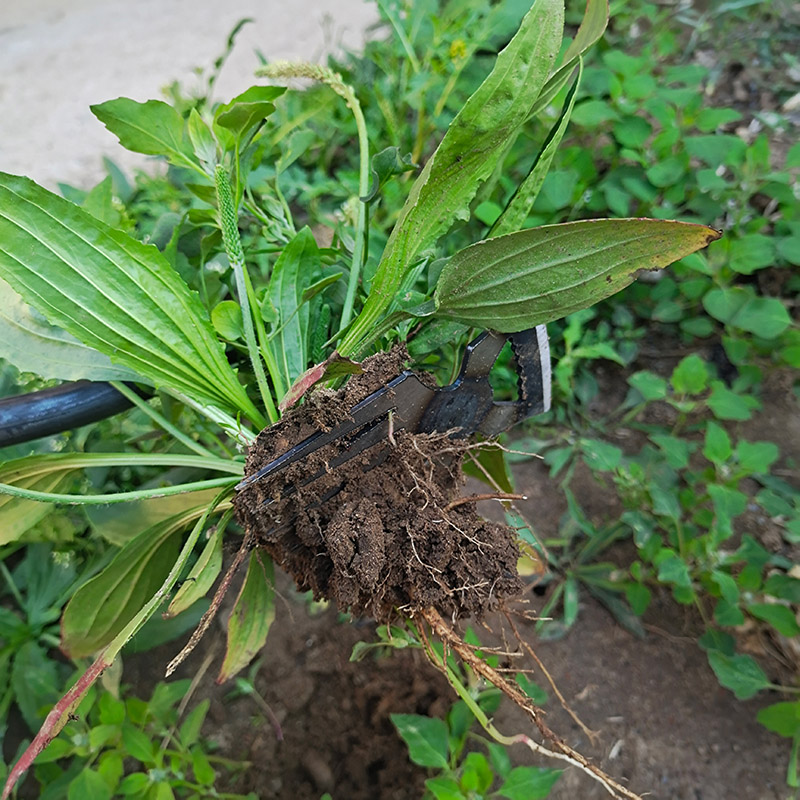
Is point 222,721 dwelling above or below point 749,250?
below

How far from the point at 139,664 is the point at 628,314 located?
150 cm

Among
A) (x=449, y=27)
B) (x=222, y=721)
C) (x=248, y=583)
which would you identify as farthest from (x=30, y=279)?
(x=449, y=27)

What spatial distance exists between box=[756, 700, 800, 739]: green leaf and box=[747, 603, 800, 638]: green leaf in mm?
123

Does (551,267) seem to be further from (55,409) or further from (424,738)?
(424,738)

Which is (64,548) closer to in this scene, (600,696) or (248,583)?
(248,583)

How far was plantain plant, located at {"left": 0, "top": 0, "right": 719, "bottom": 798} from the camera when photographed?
0.67 m

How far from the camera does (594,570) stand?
1.42m

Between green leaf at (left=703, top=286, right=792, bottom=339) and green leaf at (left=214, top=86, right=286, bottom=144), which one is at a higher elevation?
green leaf at (left=214, top=86, right=286, bottom=144)

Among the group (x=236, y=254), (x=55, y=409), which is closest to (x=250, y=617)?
(x=55, y=409)

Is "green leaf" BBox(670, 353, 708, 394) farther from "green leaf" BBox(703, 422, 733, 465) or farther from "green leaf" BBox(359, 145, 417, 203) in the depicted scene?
"green leaf" BBox(359, 145, 417, 203)

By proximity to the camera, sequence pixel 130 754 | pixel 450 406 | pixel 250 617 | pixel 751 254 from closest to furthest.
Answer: pixel 450 406 → pixel 250 617 → pixel 130 754 → pixel 751 254

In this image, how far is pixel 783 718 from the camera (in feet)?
3.67

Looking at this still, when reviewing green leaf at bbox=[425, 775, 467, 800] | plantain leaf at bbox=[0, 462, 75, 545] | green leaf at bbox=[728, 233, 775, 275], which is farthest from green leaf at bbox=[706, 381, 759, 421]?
plantain leaf at bbox=[0, 462, 75, 545]

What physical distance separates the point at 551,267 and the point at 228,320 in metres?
0.39
